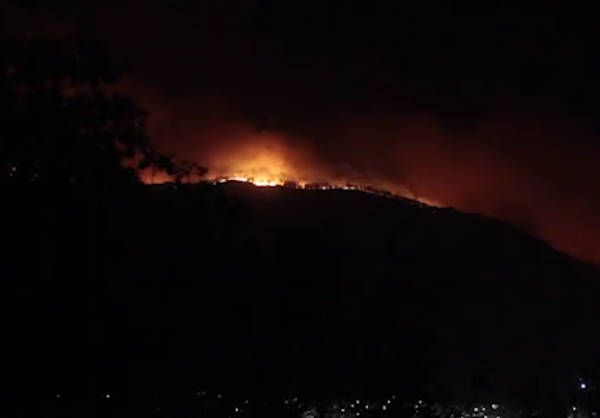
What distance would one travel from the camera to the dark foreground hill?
1443cm

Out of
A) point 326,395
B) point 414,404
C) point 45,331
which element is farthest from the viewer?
point 414,404

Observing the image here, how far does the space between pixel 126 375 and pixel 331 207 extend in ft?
178

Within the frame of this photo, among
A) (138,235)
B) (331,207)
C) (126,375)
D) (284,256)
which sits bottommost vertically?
(126,375)

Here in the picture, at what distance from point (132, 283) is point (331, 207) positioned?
5593cm

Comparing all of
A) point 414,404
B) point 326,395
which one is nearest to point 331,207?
point 414,404

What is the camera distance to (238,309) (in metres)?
25.5

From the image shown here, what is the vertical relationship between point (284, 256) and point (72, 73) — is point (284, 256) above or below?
above

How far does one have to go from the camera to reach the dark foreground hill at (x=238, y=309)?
14.4 meters

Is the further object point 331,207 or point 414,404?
point 331,207

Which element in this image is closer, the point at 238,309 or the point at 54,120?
the point at 54,120

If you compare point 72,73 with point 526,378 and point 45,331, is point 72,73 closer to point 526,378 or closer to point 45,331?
point 45,331

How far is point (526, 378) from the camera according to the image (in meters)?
65.5

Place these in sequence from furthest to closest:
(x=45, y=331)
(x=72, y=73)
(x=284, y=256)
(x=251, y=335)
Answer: (x=284, y=256), (x=251, y=335), (x=45, y=331), (x=72, y=73)

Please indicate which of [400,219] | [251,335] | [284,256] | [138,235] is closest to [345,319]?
[284,256]
